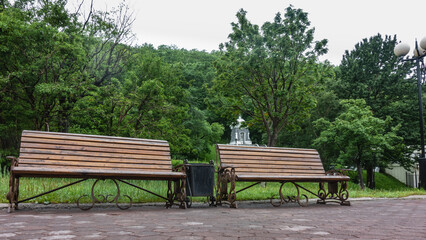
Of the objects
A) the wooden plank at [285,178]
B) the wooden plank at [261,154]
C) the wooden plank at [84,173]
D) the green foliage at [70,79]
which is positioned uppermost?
the green foliage at [70,79]

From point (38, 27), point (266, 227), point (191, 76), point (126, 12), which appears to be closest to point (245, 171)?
point (266, 227)

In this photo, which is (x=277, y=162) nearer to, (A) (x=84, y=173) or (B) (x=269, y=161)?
(B) (x=269, y=161)

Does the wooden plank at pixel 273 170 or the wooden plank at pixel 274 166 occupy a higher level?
the wooden plank at pixel 274 166

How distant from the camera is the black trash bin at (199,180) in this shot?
688 centimetres

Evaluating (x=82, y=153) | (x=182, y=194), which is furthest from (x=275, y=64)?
(x=82, y=153)

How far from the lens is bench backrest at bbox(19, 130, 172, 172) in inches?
235

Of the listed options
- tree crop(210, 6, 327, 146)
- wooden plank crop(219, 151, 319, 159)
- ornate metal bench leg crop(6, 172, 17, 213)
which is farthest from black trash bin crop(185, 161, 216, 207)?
tree crop(210, 6, 327, 146)

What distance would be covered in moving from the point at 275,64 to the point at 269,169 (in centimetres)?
1125

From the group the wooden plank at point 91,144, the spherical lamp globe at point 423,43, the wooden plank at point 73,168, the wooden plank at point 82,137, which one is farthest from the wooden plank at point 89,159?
the spherical lamp globe at point 423,43

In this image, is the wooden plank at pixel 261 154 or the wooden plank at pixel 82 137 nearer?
the wooden plank at pixel 82 137

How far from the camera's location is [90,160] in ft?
21.0

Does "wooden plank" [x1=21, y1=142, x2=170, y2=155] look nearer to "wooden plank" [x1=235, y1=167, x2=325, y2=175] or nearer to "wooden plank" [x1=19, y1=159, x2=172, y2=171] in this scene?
"wooden plank" [x1=19, y1=159, x2=172, y2=171]

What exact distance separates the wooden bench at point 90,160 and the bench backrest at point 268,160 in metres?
1.19

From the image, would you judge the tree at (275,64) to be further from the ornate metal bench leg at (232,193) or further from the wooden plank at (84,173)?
the wooden plank at (84,173)
